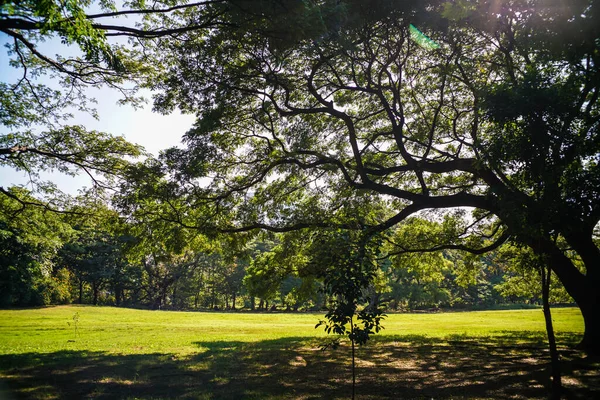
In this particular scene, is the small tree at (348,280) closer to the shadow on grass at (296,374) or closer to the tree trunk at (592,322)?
the shadow on grass at (296,374)

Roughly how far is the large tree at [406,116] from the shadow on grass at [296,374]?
3.03 meters

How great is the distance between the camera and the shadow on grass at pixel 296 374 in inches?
286

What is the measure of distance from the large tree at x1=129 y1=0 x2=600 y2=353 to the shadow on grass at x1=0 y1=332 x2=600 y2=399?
3.03 meters

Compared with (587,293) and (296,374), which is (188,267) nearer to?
(296,374)

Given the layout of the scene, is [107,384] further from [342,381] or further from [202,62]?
[202,62]

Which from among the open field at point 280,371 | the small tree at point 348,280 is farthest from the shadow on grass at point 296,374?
the small tree at point 348,280

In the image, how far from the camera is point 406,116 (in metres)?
15.2

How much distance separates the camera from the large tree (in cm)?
654

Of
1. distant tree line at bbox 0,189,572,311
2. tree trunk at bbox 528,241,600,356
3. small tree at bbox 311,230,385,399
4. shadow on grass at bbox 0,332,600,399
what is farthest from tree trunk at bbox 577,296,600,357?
small tree at bbox 311,230,385,399

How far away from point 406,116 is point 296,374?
1137 centimetres

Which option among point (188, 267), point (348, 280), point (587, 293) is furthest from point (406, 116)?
point (188, 267)

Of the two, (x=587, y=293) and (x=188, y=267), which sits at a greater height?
(x=188, y=267)

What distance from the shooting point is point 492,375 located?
880cm

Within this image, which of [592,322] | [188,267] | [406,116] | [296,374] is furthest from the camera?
[188,267]
